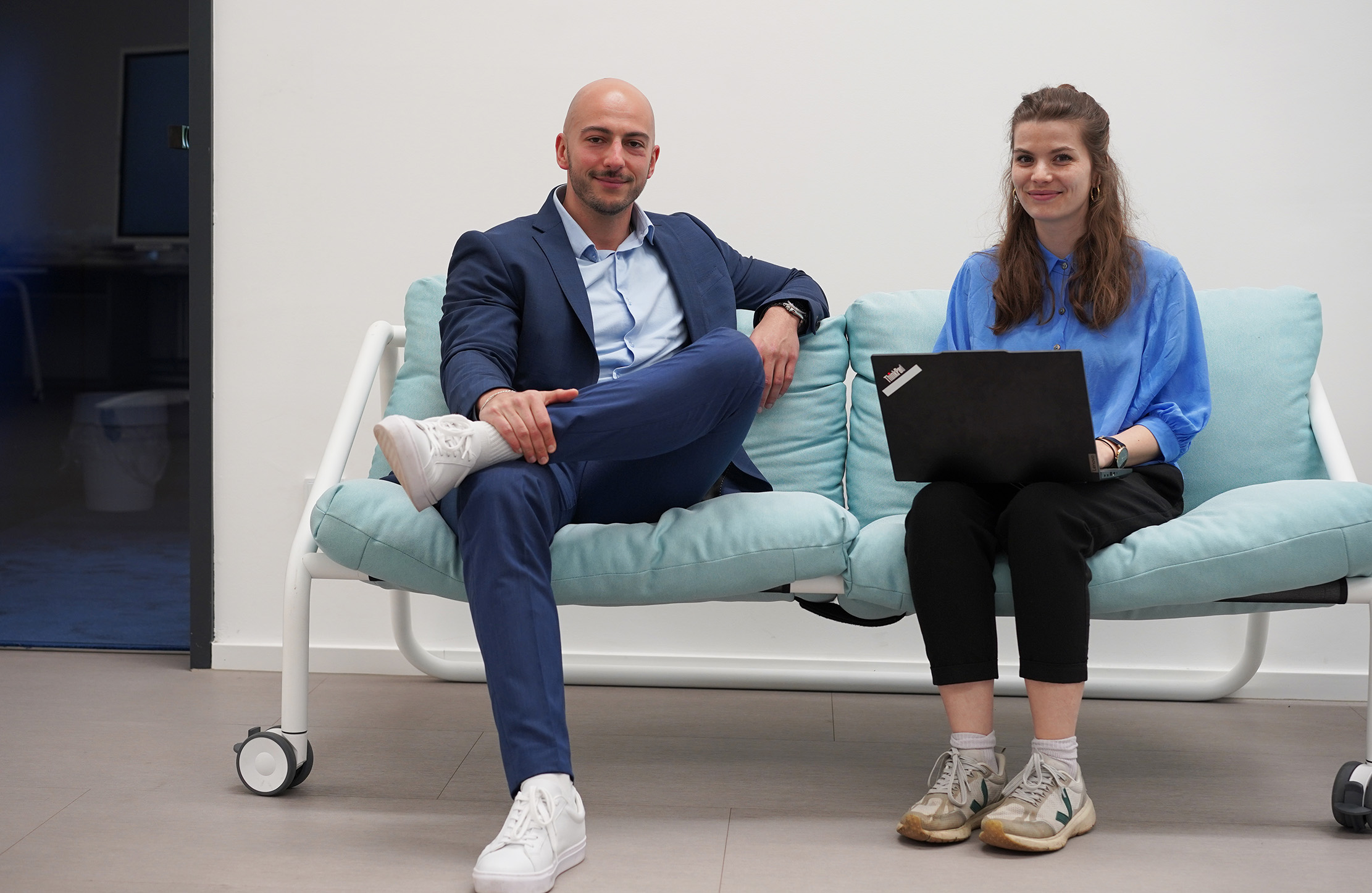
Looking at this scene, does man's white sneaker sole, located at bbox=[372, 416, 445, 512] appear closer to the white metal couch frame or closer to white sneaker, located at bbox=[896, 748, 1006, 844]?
the white metal couch frame

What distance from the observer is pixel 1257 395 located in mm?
1989

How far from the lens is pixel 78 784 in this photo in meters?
1.80

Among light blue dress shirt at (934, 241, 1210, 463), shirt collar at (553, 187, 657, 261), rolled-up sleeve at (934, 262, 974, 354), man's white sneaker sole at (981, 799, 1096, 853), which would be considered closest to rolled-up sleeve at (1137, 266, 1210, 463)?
light blue dress shirt at (934, 241, 1210, 463)

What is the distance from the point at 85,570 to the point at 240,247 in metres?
1.28

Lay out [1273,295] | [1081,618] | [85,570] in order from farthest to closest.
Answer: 1. [85,570]
2. [1273,295]
3. [1081,618]

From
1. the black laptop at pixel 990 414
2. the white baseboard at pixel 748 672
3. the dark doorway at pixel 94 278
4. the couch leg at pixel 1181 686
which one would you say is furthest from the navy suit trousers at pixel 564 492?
the dark doorway at pixel 94 278

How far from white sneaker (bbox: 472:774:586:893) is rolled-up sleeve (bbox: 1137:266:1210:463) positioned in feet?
3.36

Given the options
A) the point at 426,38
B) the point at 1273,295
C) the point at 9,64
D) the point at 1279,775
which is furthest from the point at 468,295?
the point at 9,64

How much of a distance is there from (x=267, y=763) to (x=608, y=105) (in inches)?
45.6

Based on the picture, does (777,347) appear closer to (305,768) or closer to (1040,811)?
(1040,811)

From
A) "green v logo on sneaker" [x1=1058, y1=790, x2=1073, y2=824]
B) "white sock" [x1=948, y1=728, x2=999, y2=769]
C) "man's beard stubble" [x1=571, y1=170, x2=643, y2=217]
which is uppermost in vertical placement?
"man's beard stubble" [x1=571, y1=170, x2=643, y2=217]

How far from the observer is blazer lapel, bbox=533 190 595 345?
1.88m

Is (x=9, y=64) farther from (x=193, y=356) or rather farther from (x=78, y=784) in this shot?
(x=78, y=784)

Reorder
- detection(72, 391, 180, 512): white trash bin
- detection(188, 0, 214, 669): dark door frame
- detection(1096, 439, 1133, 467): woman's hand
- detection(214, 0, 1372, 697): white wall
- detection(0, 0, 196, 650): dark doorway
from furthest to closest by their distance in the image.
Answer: detection(72, 391, 180, 512): white trash bin
detection(0, 0, 196, 650): dark doorway
detection(188, 0, 214, 669): dark door frame
detection(214, 0, 1372, 697): white wall
detection(1096, 439, 1133, 467): woman's hand
